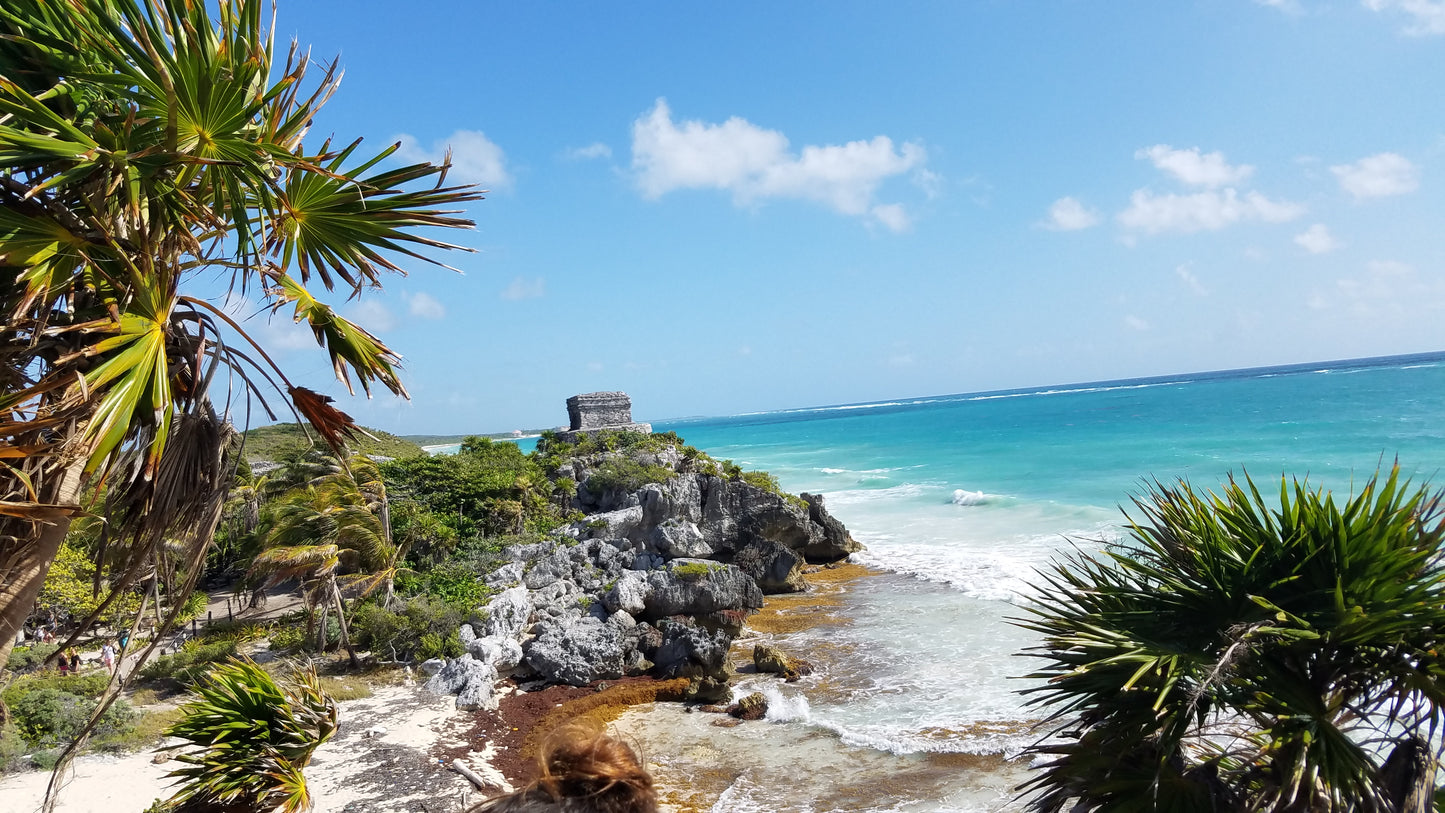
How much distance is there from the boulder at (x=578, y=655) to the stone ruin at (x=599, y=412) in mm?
28127

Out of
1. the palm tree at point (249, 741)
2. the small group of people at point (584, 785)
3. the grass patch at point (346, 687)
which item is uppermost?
the small group of people at point (584, 785)

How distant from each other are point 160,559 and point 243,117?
6.01ft

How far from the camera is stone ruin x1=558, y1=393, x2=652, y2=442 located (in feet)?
137

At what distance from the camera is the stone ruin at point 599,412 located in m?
41.9

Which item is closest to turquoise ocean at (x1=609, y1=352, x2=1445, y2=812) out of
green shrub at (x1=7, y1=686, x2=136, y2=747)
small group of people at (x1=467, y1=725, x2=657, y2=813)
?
small group of people at (x1=467, y1=725, x2=657, y2=813)

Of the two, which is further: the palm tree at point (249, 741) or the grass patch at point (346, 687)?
the grass patch at point (346, 687)

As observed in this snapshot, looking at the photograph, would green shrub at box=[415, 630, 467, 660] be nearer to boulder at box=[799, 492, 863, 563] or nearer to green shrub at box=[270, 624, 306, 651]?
green shrub at box=[270, 624, 306, 651]

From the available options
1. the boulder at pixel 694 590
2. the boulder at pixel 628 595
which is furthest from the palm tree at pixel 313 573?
the boulder at pixel 694 590

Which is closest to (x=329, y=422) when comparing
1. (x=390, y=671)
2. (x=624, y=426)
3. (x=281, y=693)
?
(x=281, y=693)

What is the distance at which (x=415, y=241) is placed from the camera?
11.1 ft

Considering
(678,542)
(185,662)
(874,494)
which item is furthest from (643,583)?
(874,494)

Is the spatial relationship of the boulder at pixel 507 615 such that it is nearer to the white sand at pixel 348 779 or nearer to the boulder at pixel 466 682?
the boulder at pixel 466 682

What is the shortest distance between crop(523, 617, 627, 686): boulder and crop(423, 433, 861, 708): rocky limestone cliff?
0.7 inches

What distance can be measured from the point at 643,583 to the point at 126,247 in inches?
576
